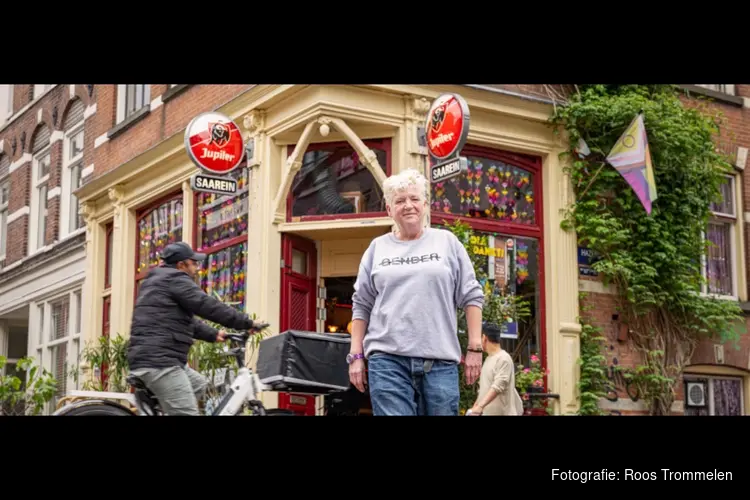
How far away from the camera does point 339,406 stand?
9383 mm

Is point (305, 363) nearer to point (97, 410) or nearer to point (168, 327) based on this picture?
point (168, 327)

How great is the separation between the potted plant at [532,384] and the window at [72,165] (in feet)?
25.0

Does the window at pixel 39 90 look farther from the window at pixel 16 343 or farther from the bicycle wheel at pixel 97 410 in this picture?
the bicycle wheel at pixel 97 410

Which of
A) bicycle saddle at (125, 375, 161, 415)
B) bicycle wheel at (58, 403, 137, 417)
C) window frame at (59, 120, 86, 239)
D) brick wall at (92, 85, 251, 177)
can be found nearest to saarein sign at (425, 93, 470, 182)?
Result: brick wall at (92, 85, 251, 177)

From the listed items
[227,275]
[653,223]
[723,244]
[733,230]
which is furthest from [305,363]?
[733,230]

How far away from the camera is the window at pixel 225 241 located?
12422 mm

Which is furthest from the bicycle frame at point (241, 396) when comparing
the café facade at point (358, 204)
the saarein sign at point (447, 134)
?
the café facade at point (358, 204)

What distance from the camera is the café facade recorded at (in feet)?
38.2

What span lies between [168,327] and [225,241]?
6824mm

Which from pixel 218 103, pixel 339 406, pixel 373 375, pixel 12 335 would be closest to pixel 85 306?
pixel 12 335

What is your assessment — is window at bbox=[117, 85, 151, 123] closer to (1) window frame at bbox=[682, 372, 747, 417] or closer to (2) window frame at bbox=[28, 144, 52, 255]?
(2) window frame at bbox=[28, 144, 52, 255]

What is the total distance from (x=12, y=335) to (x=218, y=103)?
427 cm

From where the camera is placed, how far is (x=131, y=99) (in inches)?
618

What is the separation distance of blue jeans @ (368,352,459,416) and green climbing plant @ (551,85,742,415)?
8086 millimetres
